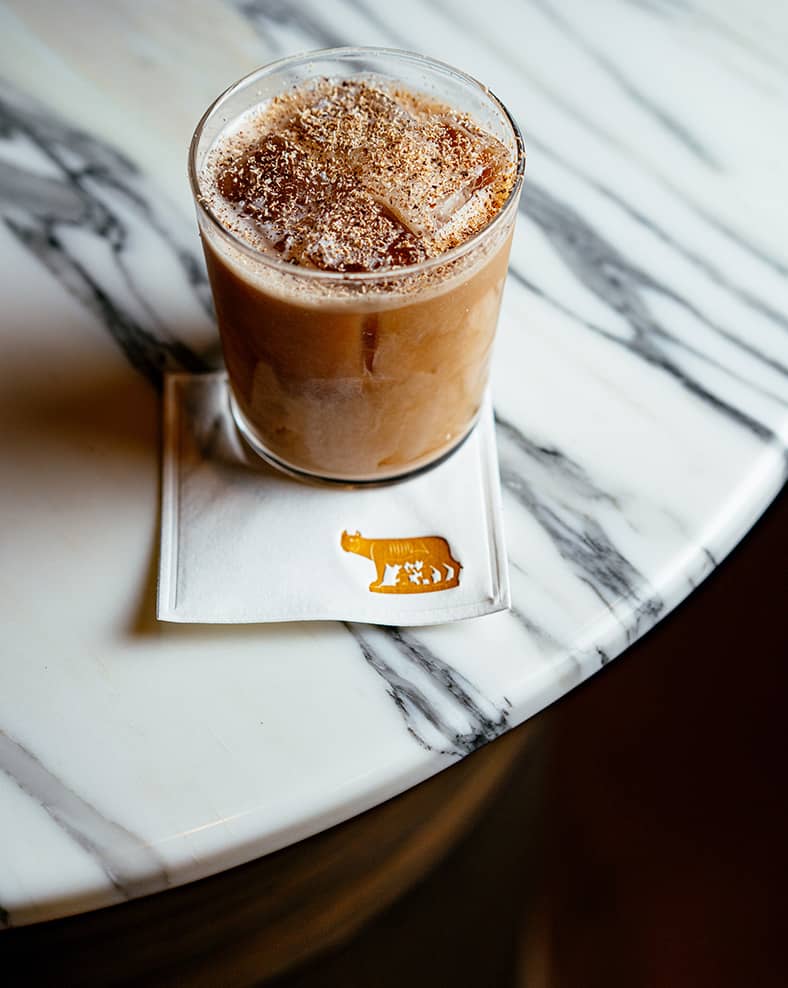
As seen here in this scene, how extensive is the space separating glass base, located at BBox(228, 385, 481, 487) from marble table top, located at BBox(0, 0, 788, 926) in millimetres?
58

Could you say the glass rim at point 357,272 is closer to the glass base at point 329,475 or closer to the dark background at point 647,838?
the glass base at point 329,475

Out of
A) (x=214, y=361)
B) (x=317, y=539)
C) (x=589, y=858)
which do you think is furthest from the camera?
(x=589, y=858)

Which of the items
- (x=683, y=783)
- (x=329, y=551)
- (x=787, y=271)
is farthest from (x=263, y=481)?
(x=683, y=783)

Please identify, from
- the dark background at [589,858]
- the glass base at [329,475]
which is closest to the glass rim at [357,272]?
the glass base at [329,475]

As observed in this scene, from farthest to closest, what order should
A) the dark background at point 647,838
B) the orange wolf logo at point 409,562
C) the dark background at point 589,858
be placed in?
1. the dark background at point 647,838
2. the dark background at point 589,858
3. the orange wolf logo at point 409,562

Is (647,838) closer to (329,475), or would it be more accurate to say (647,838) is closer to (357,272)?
(329,475)

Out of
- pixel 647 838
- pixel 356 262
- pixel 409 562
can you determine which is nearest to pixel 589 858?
pixel 647 838

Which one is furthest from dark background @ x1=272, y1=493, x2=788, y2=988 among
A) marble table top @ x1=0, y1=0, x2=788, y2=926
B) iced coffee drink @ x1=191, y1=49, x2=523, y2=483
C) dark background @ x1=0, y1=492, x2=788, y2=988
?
iced coffee drink @ x1=191, y1=49, x2=523, y2=483

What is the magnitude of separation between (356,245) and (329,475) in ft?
0.60

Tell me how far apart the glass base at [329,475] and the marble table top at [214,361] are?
0.06 meters

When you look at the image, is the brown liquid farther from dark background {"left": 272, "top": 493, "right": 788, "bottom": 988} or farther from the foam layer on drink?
dark background {"left": 272, "top": 493, "right": 788, "bottom": 988}

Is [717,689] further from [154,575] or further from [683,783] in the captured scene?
[154,575]

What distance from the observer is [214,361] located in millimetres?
779

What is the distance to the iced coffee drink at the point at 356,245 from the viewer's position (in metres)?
0.57
